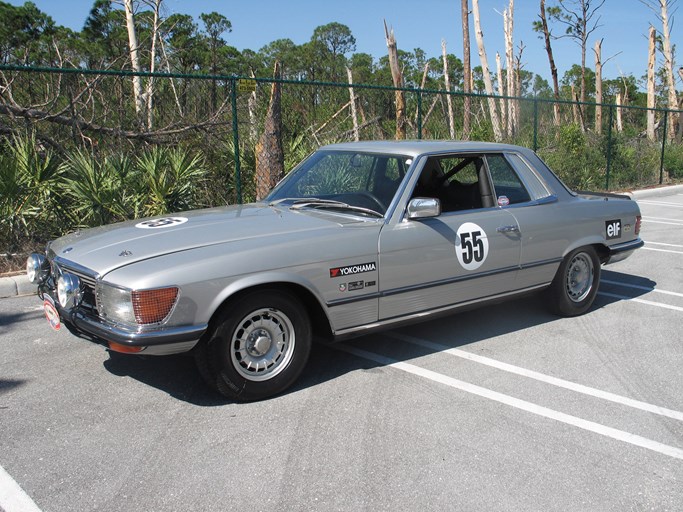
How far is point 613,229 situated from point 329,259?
3267mm

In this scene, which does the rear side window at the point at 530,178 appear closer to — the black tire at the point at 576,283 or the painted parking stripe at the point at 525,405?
the black tire at the point at 576,283

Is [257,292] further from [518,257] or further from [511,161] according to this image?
[511,161]

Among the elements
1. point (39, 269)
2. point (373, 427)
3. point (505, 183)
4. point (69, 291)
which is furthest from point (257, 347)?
point (505, 183)

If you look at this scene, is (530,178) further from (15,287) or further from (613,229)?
(15,287)

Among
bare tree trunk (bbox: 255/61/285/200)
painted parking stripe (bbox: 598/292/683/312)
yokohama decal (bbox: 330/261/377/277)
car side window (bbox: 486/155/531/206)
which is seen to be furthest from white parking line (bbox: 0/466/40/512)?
bare tree trunk (bbox: 255/61/285/200)

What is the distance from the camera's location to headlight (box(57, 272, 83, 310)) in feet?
12.7

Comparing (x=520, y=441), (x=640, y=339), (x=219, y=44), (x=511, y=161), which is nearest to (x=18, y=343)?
(x=520, y=441)

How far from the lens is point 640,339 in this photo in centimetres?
544

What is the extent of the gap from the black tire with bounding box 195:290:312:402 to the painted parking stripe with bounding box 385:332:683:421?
1.37m

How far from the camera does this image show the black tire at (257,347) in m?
3.86

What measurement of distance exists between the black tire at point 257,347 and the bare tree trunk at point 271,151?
17.4ft

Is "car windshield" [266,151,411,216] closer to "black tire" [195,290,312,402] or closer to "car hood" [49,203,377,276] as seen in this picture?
"car hood" [49,203,377,276]

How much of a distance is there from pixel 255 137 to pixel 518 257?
229 inches

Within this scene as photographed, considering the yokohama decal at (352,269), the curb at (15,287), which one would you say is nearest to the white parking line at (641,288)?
the yokohama decal at (352,269)
